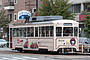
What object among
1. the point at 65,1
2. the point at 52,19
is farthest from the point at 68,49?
the point at 65,1

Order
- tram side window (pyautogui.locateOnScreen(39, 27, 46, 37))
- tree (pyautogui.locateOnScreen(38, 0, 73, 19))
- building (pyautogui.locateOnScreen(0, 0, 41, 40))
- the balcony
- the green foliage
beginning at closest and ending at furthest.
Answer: tram side window (pyautogui.locateOnScreen(39, 27, 46, 37)), tree (pyautogui.locateOnScreen(38, 0, 73, 19)), building (pyautogui.locateOnScreen(0, 0, 41, 40)), the green foliage, the balcony

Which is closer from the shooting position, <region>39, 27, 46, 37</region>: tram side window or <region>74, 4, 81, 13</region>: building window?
<region>39, 27, 46, 37</region>: tram side window

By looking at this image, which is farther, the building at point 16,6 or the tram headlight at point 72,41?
the building at point 16,6

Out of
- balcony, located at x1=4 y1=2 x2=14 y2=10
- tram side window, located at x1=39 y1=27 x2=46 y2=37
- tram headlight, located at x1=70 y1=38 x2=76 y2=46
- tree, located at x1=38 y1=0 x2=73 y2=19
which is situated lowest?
tram headlight, located at x1=70 y1=38 x2=76 y2=46

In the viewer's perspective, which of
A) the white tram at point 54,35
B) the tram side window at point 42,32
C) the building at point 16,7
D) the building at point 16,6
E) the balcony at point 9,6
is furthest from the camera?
the balcony at point 9,6

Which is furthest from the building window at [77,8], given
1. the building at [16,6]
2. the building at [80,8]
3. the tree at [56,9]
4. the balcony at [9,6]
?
the balcony at [9,6]

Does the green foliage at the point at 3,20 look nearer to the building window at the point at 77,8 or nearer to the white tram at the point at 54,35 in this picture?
the building window at the point at 77,8

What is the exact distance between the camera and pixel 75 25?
31000 millimetres

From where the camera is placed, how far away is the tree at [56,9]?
45.1 metres

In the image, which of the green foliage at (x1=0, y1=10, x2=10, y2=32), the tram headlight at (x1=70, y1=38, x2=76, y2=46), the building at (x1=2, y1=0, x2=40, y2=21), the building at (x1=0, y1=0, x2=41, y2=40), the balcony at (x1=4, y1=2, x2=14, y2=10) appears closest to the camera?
the tram headlight at (x1=70, y1=38, x2=76, y2=46)

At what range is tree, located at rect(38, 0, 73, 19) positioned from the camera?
45.1 m

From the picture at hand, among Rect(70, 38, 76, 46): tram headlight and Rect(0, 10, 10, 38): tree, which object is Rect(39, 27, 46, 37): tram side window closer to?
Rect(70, 38, 76, 46): tram headlight

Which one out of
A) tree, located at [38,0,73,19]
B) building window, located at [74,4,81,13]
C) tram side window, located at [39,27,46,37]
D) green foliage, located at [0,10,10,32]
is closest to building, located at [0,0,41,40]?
green foliage, located at [0,10,10,32]

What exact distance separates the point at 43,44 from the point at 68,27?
8.22 ft
